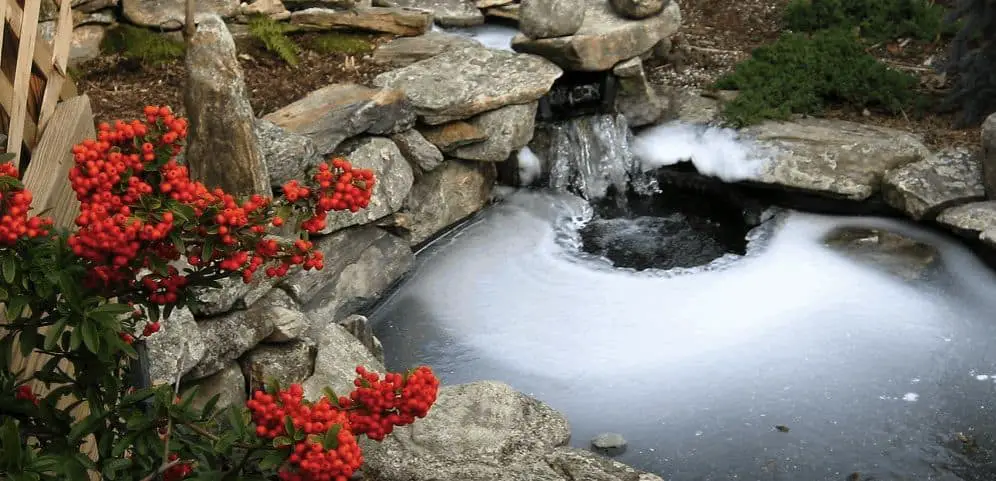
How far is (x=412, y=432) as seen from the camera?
4941 millimetres

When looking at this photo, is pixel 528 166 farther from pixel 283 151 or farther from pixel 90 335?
pixel 90 335

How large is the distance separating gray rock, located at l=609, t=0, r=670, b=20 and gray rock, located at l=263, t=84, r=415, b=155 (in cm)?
231

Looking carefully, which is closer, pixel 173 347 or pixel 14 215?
pixel 14 215

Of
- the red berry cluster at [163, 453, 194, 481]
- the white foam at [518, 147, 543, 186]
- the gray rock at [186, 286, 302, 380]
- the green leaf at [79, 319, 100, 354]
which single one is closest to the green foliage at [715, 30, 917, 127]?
the white foam at [518, 147, 543, 186]

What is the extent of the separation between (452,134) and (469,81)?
44 cm

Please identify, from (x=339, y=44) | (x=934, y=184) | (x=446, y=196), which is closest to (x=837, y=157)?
(x=934, y=184)

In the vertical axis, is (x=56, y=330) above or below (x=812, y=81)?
above

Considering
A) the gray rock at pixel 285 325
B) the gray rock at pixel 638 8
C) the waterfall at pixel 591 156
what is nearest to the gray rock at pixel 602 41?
the gray rock at pixel 638 8

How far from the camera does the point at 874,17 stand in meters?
9.58

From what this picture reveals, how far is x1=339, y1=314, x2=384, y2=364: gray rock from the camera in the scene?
6.16 m

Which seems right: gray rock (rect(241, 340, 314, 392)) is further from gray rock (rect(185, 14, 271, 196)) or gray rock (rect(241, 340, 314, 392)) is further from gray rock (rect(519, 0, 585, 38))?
gray rock (rect(519, 0, 585, 38))

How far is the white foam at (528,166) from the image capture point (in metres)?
8.51

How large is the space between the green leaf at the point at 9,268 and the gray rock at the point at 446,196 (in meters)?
5.11

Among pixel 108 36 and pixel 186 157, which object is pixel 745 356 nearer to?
pixel 186 157
